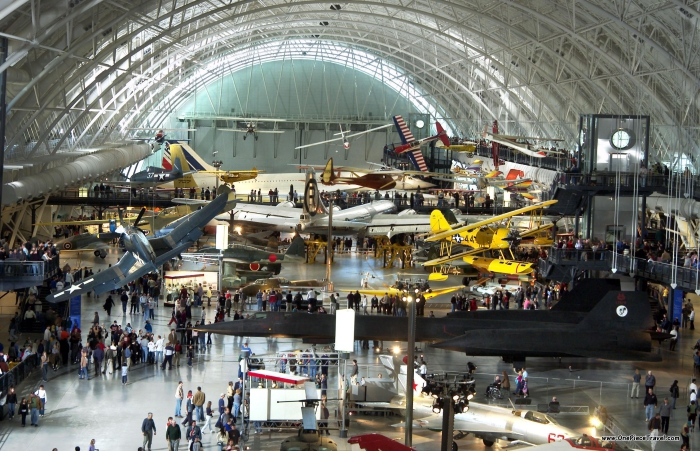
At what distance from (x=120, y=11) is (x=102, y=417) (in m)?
21.3

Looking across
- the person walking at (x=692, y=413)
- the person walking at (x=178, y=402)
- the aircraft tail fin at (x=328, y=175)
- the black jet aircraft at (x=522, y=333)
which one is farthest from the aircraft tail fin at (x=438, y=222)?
the person walking at (x=178, y=402)

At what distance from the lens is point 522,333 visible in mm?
23672

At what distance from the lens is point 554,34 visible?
42.4 metres

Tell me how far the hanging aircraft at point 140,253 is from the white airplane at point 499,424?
38.7 feet

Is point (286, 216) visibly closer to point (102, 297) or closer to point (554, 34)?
point (102, 297)

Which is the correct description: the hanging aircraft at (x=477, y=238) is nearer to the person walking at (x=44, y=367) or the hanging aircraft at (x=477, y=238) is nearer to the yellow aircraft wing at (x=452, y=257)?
the yellow aircraft wing at (x=452, y=257)

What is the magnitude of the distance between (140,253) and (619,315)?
48.3ft

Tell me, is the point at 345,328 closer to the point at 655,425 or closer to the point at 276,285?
the point at 655,425

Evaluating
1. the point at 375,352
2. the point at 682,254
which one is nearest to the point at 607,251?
the point at 682,254

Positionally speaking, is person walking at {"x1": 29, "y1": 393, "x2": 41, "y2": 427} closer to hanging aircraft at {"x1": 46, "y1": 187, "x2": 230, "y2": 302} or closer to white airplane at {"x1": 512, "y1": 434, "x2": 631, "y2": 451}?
hanging aircraft at {"x1": 46, "y1": 187, "x2": 230, "y2": 302}

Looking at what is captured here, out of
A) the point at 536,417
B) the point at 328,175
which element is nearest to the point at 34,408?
the point at 536,417

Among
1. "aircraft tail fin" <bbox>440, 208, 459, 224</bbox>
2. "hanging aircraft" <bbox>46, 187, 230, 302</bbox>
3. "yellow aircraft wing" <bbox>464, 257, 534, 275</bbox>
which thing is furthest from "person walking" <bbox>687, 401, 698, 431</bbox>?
"aircraft tail fin" <bbox>440, 208, 459, 224</bbox>

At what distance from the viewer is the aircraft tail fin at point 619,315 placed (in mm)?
23766

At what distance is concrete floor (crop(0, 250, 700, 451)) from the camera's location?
61.9 ft
